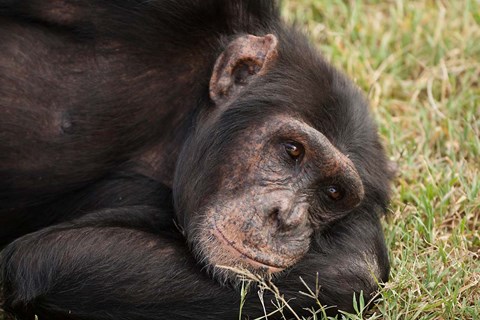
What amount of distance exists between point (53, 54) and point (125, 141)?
0.73 metres

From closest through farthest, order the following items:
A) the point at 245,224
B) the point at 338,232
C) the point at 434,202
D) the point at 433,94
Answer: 1. the point at 245,224
2. the point at 338,232
3. the point at 434,202
4. the point at 433,94

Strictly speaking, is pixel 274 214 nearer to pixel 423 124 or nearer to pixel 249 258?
pixel 249 258

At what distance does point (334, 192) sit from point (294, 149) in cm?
39

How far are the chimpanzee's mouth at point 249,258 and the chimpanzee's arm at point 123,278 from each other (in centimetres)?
18

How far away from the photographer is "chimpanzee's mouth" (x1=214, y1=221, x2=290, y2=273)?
5.53m

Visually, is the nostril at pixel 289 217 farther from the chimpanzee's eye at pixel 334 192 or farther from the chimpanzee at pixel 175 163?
the chimpanzee's eye at pixel 334 192

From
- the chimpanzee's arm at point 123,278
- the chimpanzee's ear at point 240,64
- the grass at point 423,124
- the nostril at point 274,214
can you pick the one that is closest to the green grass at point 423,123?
the grass at point 423,124

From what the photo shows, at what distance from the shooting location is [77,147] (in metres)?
6.29

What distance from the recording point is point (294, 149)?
5.88 meters


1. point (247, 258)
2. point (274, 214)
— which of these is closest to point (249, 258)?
point (247, 258)

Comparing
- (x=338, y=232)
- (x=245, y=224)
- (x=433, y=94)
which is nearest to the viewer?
(x=245, y=224)

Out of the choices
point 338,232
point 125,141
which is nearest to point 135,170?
point 125,141

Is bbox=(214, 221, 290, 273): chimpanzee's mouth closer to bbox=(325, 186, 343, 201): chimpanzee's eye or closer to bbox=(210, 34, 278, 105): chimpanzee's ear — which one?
bbox=(325, 186, 343, 201): chimpanzee's eye

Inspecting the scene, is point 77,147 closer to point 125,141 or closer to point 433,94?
point 125,141
